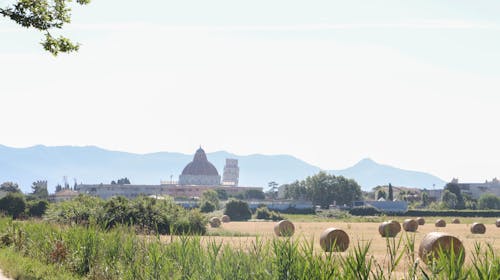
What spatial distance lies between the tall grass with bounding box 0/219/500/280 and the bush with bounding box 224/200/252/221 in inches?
3470

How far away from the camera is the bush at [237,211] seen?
119 meters

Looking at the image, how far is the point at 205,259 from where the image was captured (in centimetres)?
1666

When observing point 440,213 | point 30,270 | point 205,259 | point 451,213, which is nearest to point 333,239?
point 30,270

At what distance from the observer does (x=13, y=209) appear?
8581cm

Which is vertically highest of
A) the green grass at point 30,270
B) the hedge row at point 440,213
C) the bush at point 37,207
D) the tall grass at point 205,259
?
the hedge row at point 440,213

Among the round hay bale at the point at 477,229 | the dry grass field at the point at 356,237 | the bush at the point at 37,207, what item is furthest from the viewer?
the bush at the point at 37,207

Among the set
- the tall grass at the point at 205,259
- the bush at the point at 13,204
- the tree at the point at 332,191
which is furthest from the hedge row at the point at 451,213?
the tall grass at the point at 205,259

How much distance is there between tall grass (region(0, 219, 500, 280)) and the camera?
38.7 feet

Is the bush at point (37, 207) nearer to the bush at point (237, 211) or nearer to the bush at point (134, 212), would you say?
the bush at point (134, 212)

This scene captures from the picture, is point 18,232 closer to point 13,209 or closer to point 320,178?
point 13,209

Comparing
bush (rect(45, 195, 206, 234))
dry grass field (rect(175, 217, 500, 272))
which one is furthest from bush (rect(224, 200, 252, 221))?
bush (rect(45, 195, 206, 234))

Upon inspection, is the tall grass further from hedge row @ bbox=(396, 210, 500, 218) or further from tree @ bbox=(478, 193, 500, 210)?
tree @ bbox=(478, 193, 500, 210)

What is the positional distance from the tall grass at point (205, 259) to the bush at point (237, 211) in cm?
8814

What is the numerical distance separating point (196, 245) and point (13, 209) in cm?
7285
